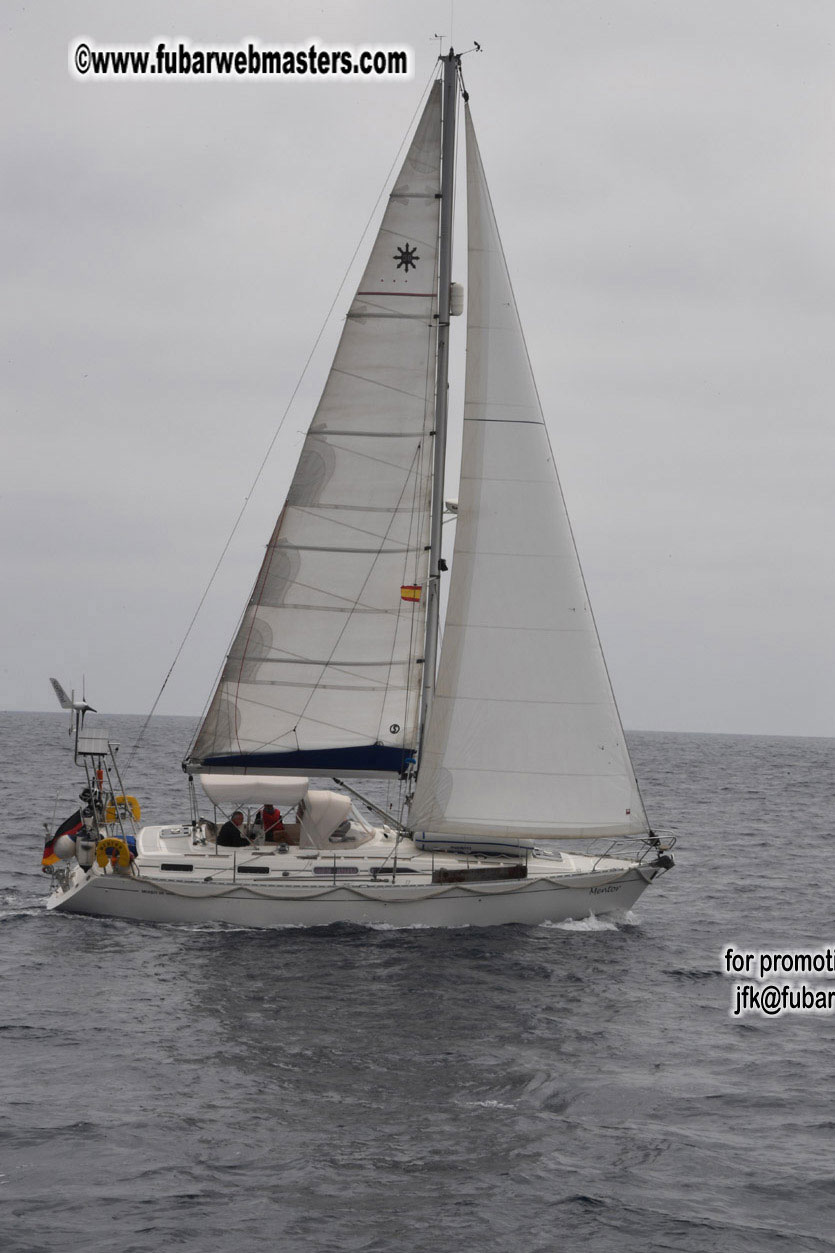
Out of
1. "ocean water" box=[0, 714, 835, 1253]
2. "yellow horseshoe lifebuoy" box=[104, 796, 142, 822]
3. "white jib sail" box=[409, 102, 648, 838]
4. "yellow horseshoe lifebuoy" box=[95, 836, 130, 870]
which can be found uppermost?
"white jib sail" box=[409, 102, 648, 838]

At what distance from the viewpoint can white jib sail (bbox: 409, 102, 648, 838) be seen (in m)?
23.2

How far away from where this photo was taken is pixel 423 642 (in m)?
24.7

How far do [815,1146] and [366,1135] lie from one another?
521 cm

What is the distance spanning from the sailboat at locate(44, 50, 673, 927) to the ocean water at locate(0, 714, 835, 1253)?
5.84 feet

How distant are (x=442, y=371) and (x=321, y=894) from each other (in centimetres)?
1000

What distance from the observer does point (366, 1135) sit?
14164 millimetres

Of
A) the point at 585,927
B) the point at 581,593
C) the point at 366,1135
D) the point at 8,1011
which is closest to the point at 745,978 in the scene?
the point at 585,927

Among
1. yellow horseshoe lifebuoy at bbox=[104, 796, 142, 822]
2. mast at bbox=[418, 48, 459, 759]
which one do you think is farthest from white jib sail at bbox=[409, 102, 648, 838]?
yellow horseshoe lifebuoy at bbox=[104, 796, 142, 822]

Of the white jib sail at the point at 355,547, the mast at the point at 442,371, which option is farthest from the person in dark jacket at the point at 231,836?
the mast at the point at 442,371

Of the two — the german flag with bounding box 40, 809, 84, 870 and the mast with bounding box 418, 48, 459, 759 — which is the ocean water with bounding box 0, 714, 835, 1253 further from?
the mast with bounding box 418, 48, 459, 759

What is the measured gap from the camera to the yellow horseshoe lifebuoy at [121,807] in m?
25.0

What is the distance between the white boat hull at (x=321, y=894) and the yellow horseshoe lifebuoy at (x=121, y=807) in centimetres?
150

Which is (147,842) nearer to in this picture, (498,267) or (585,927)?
(585,927)

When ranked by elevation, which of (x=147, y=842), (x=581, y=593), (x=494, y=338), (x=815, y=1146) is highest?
(x=494, y=338)
